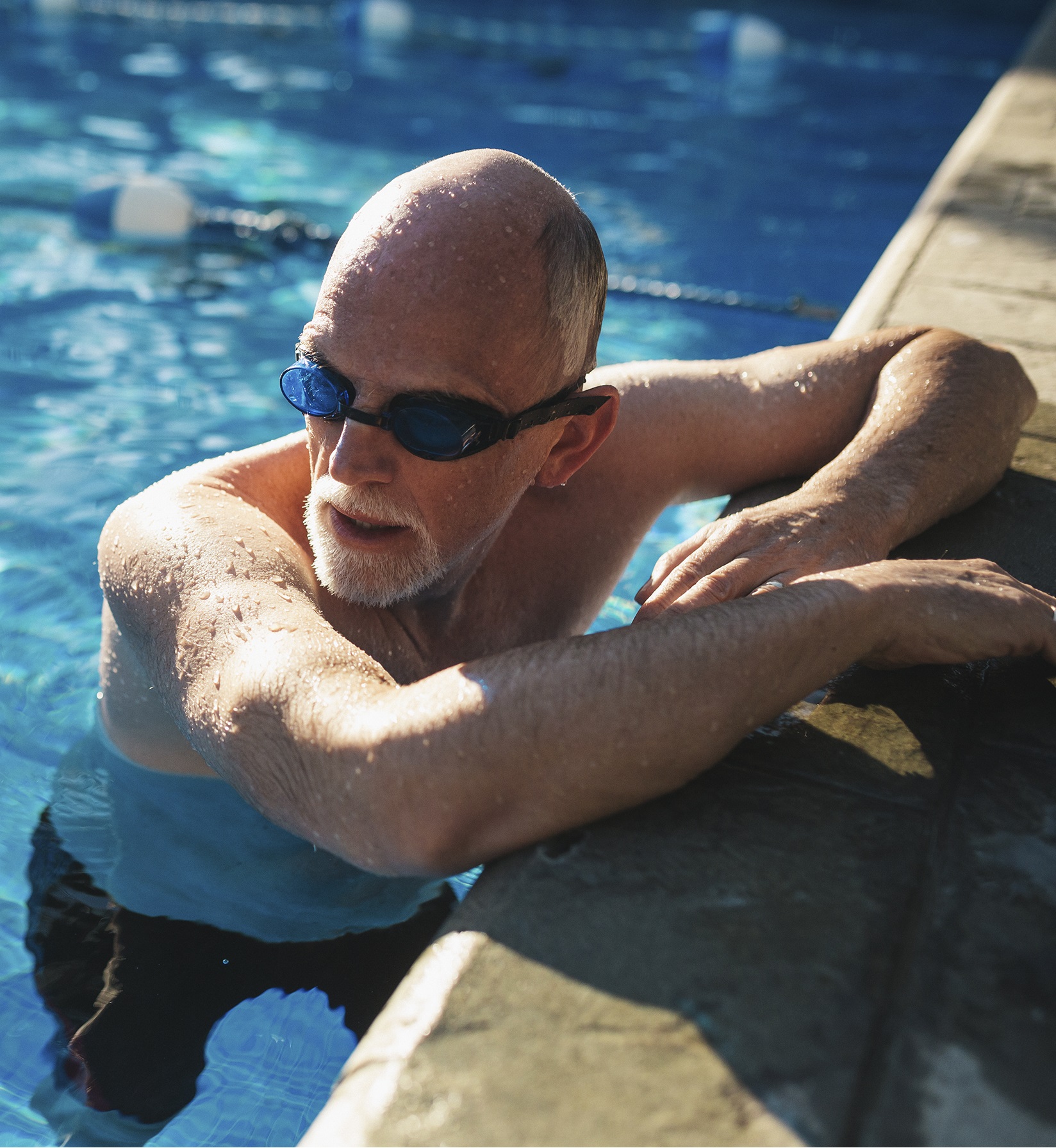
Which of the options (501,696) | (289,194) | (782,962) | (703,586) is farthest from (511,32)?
(782,962)

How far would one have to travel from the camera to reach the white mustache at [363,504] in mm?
1702

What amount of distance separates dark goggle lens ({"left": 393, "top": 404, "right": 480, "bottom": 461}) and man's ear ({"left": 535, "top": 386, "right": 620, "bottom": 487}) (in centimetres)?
28

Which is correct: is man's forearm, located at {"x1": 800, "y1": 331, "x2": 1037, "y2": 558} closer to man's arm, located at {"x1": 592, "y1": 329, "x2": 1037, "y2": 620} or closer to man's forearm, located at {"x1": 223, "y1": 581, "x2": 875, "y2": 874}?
man's arm, located at {"x1": 592, "y1": 329, "x2": 1037, "y2": 620}

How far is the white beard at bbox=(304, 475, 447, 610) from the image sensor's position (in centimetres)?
171

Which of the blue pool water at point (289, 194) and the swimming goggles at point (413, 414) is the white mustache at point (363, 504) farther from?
the blue pool water at point (289, 194)

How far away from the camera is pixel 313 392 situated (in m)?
1.65

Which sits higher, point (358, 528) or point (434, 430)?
point (434, 430)

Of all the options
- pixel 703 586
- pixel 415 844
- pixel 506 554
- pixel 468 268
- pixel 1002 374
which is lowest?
pixel 506 554

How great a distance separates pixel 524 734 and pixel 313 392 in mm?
642

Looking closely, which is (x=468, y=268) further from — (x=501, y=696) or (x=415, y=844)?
(x=415, y=844)

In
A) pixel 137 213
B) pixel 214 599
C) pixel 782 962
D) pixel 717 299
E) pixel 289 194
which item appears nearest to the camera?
pixel 782 962

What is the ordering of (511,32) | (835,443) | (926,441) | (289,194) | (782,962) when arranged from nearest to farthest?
1. (782,962)
2. (926,441)
3. (835,443)
4. (289,194)
5. (511,32)

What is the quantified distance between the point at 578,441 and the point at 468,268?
1.41ft

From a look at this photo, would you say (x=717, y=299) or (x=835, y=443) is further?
(x=717, y=299)
